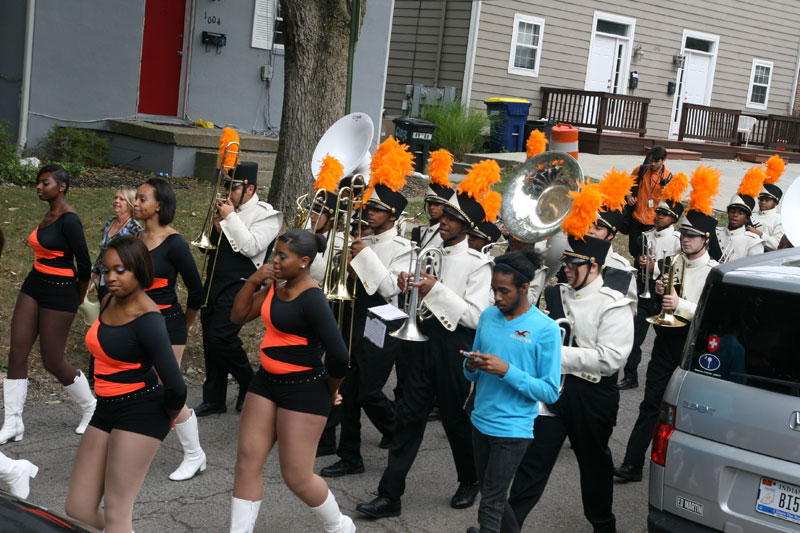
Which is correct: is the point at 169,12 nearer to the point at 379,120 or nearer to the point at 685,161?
the point at 379,120

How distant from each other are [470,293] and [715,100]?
Answer: 910 inches

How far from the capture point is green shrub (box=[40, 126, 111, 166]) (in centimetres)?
1439

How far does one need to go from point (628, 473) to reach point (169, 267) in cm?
349

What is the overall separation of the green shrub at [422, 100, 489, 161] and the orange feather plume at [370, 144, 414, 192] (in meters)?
13.0

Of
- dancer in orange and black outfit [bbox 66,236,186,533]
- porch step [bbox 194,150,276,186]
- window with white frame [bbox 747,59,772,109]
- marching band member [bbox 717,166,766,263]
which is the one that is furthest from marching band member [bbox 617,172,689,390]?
window with white frame [bbox 747,59,772,109]

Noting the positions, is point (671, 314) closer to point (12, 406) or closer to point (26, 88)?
point (12, 406)

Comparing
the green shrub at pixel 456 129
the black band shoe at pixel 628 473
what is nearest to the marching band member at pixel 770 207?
the black band shoe at pixel 628 473

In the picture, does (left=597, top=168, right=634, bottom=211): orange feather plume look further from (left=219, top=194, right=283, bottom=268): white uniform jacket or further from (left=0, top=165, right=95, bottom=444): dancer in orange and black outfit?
(left=0, top=165, right=95, bottom=444): dancer in orange and black outfit

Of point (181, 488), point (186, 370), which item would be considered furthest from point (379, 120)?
point (181, 488)

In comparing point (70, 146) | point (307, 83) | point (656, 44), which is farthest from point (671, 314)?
point (656, 44)

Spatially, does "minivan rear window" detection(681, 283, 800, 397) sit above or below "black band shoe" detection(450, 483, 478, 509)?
above

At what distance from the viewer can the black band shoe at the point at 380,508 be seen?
5.75 metres

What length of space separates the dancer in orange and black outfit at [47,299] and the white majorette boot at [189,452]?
1.02 metres

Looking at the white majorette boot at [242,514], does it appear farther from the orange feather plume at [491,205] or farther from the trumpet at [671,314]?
the trumpet at [671,314]
